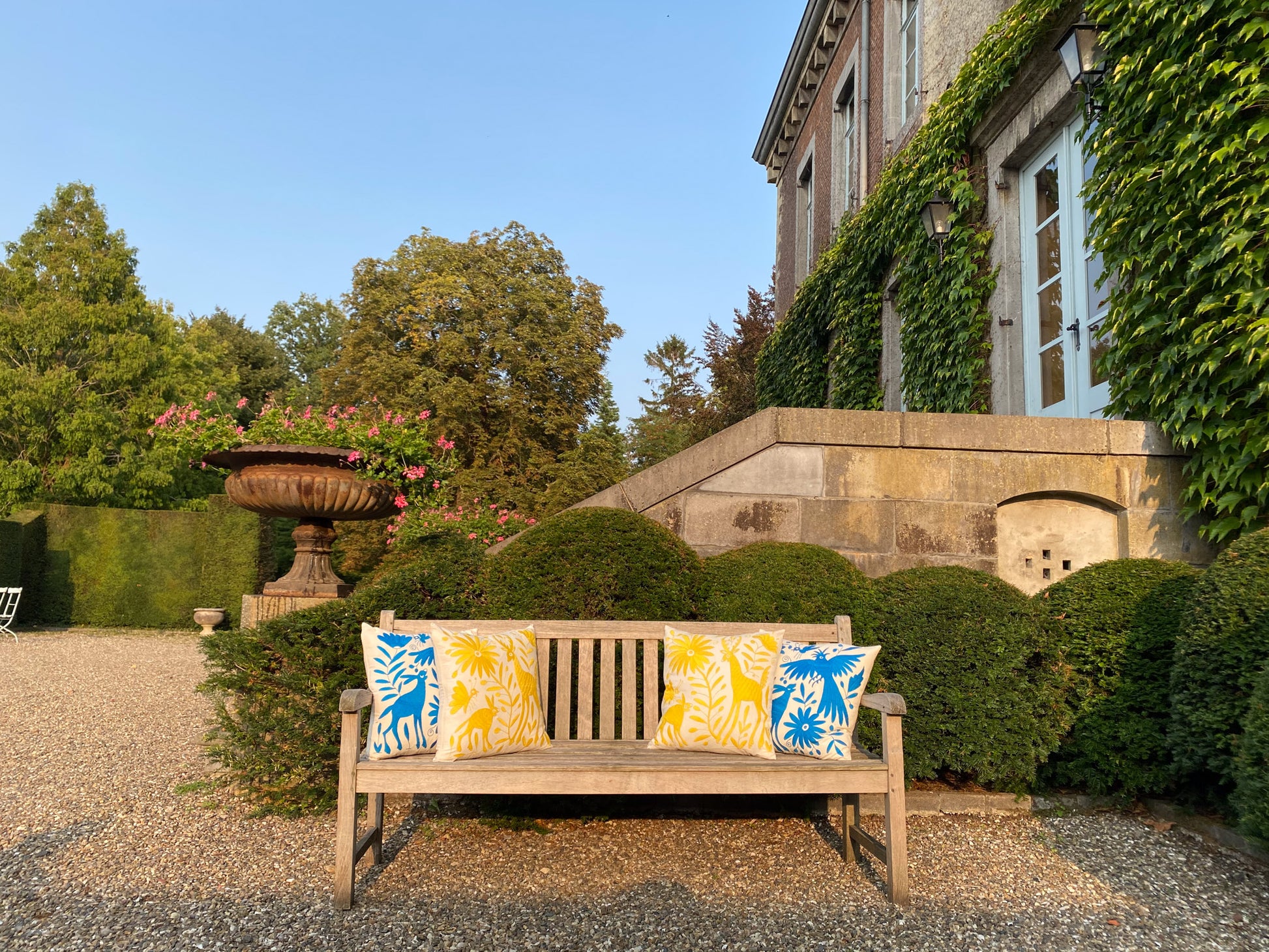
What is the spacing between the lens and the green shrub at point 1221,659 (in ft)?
9.57

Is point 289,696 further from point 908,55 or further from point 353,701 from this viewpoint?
point 908,55

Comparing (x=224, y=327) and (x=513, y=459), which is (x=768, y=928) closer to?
(x=513, y=459)

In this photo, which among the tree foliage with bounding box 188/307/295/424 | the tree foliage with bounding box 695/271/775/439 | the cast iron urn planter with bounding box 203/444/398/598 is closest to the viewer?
the cast iron urn planter with bounding box 203/444/398/598

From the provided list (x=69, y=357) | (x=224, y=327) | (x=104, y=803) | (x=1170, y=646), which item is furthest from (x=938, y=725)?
(x=224, y=327)

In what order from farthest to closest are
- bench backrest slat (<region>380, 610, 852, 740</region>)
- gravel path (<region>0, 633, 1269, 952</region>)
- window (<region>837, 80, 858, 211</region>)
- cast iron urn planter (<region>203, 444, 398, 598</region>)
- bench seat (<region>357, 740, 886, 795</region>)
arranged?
window (<region>837, 80, 858, 211</region>) < cast iron urn planter (<region>203, 444, 398, 598</region>) < bench backrest slat (<region>380, 610, 852, 740</region>) < bench seat (<region>357, 740, 886, 795</region>) < gravel path (<region>0, 633, 1269, 952</region>)

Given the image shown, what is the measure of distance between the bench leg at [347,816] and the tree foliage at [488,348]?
16.9m

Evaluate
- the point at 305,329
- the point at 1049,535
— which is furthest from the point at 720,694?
the point at 305,329

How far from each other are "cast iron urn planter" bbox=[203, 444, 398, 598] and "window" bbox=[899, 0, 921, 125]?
710cm

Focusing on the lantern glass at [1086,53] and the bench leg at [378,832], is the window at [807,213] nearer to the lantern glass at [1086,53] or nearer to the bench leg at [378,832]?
the lantern glass at [1086,53]

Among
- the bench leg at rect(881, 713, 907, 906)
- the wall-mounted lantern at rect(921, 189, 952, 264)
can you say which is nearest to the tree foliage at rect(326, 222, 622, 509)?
the wall-mounted lantern at rect(921, 189, 952, 264)

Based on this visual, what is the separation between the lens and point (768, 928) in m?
2.51

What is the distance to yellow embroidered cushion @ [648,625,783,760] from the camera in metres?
3.02

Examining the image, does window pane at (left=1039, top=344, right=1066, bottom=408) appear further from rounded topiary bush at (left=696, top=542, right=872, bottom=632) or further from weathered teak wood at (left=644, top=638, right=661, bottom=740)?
weathered teak wood at (left=644, top=638, right=661, bottom=740)

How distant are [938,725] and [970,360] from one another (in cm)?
459
